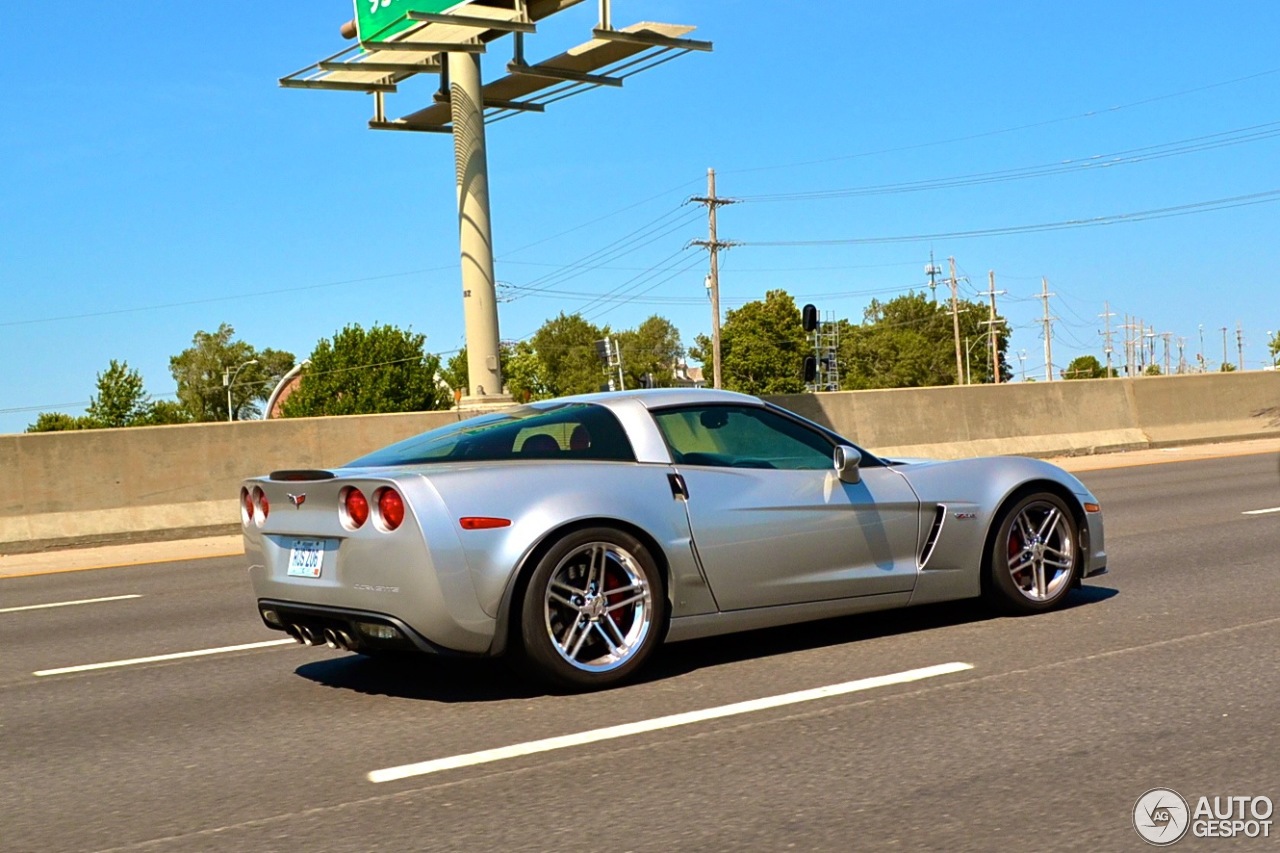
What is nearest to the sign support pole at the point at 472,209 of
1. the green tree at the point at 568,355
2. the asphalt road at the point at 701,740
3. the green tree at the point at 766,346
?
the asphalt road at the point at 701,740

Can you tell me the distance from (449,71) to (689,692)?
15.2 m

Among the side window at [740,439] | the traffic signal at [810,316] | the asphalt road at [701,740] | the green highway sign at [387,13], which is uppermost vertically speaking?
the green highway sign at [387,13]

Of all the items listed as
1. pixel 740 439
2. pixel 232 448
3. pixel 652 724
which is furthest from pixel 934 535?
pixel 232 448

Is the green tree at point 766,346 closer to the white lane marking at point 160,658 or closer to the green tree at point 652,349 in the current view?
the green tree at point 652,349

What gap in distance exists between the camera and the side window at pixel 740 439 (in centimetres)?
632

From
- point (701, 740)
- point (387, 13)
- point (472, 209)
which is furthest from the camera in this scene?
point (387, 13)

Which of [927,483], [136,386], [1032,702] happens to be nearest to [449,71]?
[927,483]

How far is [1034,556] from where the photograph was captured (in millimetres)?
7176

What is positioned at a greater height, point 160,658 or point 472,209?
point 472,209

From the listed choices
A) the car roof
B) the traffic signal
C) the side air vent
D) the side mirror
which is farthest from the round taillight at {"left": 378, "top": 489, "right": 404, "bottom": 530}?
the traffic signal

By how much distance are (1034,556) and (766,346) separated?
11512cm

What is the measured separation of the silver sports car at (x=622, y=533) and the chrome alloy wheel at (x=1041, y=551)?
11 mm

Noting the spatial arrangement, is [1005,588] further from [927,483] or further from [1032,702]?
[1032,702]

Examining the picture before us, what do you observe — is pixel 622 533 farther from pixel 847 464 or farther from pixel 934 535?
pixel 934 535
